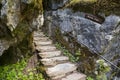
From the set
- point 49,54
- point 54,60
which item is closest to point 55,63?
point 54,60

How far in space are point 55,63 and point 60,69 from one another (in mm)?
333

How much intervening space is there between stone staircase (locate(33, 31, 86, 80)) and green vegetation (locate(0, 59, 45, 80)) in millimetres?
424

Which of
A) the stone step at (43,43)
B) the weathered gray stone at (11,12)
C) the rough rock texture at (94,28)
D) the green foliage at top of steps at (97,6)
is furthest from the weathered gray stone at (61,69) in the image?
the weathered gray stone at (11,12)

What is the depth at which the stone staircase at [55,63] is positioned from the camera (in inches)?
252

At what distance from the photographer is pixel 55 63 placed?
688 centimetres

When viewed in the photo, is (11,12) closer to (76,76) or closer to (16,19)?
(16,19)

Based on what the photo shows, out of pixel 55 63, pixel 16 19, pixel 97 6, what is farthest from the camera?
pixel 55 63

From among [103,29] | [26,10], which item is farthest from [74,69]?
[26,10]

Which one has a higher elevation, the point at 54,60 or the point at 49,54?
the point at 49,54

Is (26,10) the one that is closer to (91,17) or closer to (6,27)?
(6,27)

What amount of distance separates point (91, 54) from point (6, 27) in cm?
305

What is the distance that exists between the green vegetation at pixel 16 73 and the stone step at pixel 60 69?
0.30 m

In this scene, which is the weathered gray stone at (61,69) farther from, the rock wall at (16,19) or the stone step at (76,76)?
the rock wall at (16,19)

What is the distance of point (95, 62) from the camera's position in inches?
261
